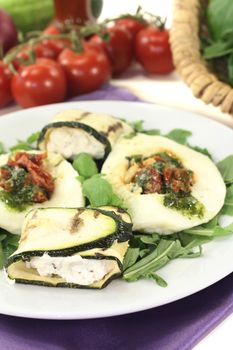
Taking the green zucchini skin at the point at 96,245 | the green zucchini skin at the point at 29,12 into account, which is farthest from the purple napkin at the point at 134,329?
the green zucchini skin at the point at 29,12

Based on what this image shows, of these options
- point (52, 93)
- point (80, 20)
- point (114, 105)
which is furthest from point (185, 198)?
point (80, 20)

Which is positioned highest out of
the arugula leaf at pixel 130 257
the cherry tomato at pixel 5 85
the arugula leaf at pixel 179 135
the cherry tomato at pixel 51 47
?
the arugula leaf at pixel 130 257

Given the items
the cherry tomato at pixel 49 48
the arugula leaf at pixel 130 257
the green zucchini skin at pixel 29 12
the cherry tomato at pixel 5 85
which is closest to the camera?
the arugula leaf at pixel 130 257

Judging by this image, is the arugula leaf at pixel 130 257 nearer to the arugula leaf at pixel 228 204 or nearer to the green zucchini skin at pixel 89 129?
the arugula leaf at pixel 228 204

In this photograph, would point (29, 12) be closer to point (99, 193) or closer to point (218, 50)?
point (218, 50)

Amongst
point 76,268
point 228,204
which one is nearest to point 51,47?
point 228,204
